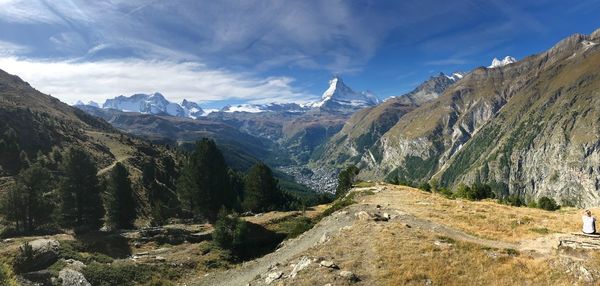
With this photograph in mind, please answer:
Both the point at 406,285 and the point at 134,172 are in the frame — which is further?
the point at 134,172

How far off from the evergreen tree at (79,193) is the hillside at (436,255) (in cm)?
3845

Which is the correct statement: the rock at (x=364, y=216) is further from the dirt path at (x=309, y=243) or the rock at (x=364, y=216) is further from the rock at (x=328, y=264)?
the rock at (x=328, y=264)

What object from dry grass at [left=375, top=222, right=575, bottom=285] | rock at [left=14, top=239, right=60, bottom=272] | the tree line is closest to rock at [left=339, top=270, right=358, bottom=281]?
dry grass at [left=375, top=222, right=575, bottom=285]

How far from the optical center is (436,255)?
3466 cm

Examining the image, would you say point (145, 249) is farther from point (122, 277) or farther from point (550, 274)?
point (550, 274)

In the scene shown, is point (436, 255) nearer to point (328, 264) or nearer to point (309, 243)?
point (328, 264)

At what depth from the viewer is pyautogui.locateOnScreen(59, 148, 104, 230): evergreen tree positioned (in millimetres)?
72312

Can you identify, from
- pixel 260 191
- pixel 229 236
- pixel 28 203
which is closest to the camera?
pixel 229 236

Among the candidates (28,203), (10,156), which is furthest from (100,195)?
(10,156)

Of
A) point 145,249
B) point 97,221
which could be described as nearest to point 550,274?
point 145,249

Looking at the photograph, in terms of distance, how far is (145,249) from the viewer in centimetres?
5862

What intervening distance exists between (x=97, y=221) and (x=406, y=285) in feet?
224

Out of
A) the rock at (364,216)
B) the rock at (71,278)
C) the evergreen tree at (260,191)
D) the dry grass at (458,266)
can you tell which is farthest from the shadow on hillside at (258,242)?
the evergreen tree at (260,191)

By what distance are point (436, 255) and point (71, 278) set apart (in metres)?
39.3
